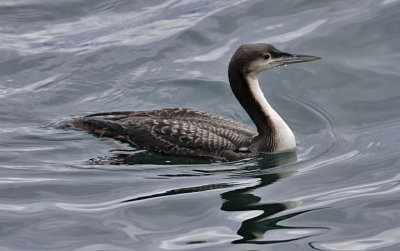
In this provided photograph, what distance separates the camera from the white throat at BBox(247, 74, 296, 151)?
1035cm

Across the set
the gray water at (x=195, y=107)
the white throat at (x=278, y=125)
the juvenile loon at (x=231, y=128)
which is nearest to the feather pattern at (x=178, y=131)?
the juvenile loon at (x=231, y=128)

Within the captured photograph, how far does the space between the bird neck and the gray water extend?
0.64 feet

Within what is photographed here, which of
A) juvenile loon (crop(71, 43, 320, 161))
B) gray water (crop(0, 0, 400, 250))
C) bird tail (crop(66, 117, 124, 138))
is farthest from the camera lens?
bird tail (crop(66, 117, 124, 138))

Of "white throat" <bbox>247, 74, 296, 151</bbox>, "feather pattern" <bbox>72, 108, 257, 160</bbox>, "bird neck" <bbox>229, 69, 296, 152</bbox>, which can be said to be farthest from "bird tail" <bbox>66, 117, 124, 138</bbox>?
"white throat" <bbox>247, 74, 296, 151</bbox>

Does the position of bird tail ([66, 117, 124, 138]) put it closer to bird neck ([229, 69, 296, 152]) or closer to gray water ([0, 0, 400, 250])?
gray water ([0, 0, 400, 250])

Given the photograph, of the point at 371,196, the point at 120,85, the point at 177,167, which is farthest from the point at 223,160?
the point at 120,85

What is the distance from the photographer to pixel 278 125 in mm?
10414

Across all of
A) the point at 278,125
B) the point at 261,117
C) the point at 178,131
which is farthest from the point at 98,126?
the point at 278,125

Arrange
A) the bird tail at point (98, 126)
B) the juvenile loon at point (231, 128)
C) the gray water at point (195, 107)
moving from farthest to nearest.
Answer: the bird tail at point (98, 126) → the juvenile loon at point (231, 128) → the gray water at point (195, 107)

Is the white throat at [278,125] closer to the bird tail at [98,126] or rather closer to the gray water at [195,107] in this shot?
the gray water at [195,107]

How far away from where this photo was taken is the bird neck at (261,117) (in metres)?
10.4

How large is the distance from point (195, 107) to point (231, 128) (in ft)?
4.54

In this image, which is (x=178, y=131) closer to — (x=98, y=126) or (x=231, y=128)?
(x=231, y=128)

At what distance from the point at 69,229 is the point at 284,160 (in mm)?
2725
